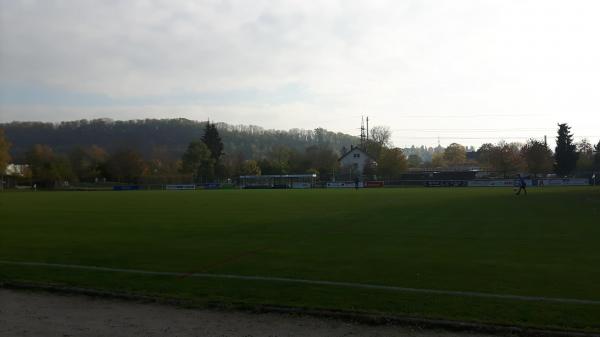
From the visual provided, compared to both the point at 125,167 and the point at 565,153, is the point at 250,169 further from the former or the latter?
the point at 565,153

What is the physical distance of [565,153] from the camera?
8700cm

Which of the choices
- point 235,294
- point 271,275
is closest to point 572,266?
point 271,275

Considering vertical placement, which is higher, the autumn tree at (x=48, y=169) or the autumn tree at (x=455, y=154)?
the autumn tree at (x=455, y=154)

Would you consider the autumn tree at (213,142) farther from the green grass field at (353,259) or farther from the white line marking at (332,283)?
the white line marking at (332,283)

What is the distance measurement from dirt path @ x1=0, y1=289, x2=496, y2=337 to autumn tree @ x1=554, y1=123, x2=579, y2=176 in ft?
299

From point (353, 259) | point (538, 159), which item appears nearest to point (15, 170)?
point (538, 159)

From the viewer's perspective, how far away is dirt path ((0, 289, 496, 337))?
22.1 feet

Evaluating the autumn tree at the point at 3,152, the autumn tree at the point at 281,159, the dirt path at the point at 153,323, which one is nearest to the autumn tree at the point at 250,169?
the autumn tree at the point at 281,159

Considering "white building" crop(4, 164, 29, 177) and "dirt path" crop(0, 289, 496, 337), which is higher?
"white building" crop(4, 164, 29, 177)

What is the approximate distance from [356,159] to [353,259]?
10571 centimetres

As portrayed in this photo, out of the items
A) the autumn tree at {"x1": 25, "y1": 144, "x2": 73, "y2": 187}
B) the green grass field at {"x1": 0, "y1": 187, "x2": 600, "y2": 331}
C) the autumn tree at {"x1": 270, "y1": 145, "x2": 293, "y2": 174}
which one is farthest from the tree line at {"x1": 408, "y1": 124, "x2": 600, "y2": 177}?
the autumn tree at {"x1": 25, "y1": 144, "x2": 73, "y2": 187}

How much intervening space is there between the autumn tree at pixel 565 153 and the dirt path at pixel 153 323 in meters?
→ 91.2

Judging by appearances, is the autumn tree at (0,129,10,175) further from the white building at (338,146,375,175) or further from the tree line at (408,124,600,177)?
the tree line at (408,124,600,177)

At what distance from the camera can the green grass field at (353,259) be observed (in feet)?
26.2
